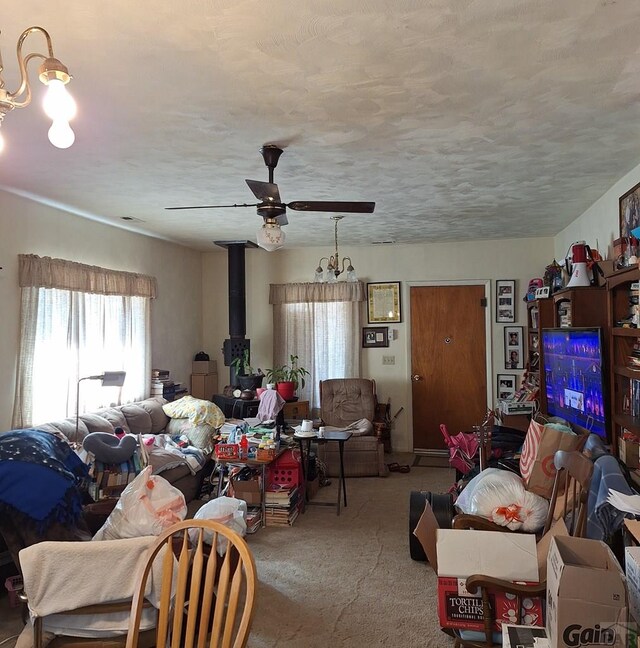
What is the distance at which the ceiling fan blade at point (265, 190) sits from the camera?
284cm

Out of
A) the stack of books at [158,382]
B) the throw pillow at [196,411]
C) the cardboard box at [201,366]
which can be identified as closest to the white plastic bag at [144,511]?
the throw pillow at [196,411]

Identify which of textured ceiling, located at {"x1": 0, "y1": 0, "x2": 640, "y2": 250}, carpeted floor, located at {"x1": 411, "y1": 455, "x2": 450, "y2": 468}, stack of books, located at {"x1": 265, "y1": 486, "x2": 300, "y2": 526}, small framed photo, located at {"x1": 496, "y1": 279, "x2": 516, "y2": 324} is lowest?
carpeted floor, located at {"x1": 411, "y1": 455, "x2": 450, "y2": 468}

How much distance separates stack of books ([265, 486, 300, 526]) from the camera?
4.14 metres

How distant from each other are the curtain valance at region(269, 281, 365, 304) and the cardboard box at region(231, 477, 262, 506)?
2941mm

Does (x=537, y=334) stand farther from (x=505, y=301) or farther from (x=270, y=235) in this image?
(x=270, y=235)

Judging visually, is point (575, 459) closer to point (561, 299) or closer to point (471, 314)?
point (561, 299)

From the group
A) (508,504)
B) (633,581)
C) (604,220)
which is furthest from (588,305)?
(633,581)

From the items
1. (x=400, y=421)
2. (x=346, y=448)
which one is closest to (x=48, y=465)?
(x=346, y=448)

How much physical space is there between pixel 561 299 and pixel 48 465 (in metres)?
3.94

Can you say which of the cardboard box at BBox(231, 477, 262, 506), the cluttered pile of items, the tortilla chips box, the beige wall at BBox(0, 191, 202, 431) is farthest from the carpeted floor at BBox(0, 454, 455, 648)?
the beige wall at BBox(0, 191, 202, 431)

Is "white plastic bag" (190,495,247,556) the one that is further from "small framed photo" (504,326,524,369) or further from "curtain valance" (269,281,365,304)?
"small framed photo" (504,326,524,369)

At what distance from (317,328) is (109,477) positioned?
12.6ft

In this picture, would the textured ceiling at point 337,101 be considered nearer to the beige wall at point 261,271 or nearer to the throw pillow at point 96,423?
the beige wall at point 261,271

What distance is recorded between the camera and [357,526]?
413 centimetres
